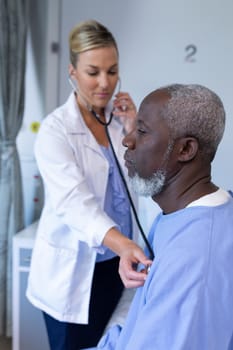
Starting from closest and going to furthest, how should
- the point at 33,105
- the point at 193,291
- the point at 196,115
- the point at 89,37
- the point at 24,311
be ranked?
the point at 193,291 < the point at 196,115 < the point at 89,37 < the point at 24,311 < the point at 33,105

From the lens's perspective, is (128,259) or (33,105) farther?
(33,105)

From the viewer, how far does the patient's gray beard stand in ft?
2.98

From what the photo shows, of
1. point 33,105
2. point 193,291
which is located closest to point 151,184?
point 193,291

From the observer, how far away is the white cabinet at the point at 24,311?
70.8 inches

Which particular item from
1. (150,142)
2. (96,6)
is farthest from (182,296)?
(96,6)

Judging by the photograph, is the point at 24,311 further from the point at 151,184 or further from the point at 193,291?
the point at 193,291

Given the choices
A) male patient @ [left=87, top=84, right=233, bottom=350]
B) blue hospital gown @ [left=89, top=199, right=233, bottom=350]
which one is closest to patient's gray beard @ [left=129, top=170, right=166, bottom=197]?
male patient @ [left=87, top=84, right=233, bottom=350]

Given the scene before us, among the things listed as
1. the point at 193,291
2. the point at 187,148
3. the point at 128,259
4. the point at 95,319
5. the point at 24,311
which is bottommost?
the point at 24,311

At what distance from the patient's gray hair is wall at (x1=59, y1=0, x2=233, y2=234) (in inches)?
45.7

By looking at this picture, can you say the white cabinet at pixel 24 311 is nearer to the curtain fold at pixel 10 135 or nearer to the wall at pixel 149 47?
the curtain fold at pixel 10 135

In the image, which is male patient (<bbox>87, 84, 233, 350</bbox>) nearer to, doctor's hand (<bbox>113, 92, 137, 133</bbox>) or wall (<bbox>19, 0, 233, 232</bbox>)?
doctor's hand (<bbox>113, 92, 137, 133</bbox>)

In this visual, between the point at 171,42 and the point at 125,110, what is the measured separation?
0.70m

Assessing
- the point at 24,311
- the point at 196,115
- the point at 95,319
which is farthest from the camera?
the point at 24,311

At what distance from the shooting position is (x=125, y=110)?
1.49 metres
